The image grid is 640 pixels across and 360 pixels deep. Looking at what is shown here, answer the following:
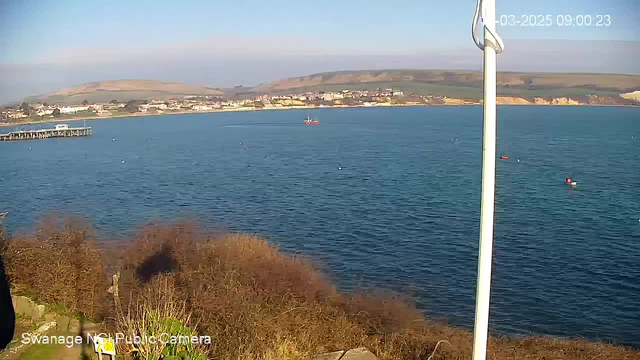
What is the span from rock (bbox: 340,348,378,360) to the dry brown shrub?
5020 millimetres

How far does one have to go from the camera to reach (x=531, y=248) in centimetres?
2131

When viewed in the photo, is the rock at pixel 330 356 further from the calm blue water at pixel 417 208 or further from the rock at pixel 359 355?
the calm blue water at pixel 417 208

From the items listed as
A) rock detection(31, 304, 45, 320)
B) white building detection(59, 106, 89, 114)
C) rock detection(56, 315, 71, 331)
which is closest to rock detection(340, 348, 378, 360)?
rock detection(56, 315, 71, 331)

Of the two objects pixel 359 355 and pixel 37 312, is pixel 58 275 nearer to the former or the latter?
pixel 37 312

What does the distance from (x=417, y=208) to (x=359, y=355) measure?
19046mm

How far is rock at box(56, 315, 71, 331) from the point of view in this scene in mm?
9898

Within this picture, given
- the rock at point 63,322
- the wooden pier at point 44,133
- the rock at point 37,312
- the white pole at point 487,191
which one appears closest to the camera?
the white pole at point 487,191

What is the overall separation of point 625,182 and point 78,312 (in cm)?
3116

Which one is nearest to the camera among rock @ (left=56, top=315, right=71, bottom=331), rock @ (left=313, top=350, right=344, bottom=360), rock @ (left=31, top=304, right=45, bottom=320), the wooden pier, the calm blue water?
rock @ (left=313, top=350, right=344, bottom=360)

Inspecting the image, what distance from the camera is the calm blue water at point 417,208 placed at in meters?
17.3

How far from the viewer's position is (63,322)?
10250mm

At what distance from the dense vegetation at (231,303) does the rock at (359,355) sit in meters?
0.57

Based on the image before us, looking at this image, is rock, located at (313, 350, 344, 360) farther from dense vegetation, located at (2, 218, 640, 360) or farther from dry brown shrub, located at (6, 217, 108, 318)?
dry brown shrub, located at (6, 217, 108, 318)

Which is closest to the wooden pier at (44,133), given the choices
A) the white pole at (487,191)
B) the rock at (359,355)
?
the rock at (359,355)
